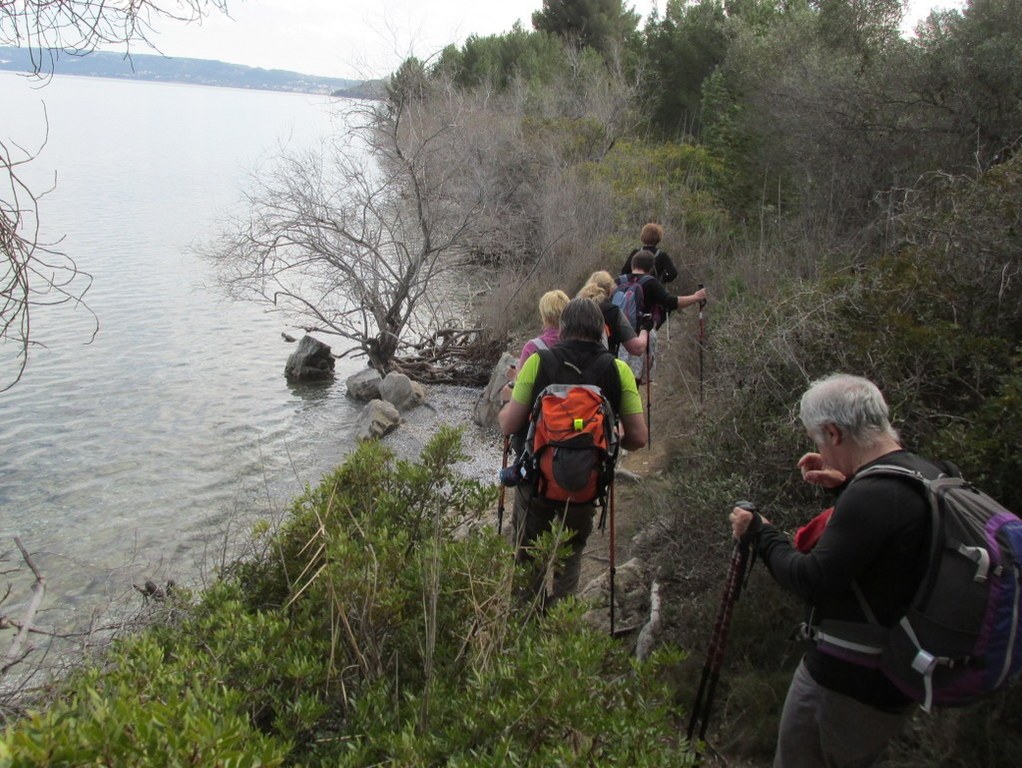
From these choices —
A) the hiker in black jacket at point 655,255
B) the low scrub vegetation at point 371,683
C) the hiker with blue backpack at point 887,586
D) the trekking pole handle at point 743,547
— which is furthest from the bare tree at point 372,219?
the hiker with blue backpack at point 887,586

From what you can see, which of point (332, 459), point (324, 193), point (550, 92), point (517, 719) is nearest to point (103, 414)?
point (332, 459)

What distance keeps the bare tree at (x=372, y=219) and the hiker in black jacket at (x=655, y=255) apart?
8.34 metres

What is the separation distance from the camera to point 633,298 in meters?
7.74

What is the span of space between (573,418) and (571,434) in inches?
3.2

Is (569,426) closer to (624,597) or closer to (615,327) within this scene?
(624,597)

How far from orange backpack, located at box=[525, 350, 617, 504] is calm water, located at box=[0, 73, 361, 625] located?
8.13 feet

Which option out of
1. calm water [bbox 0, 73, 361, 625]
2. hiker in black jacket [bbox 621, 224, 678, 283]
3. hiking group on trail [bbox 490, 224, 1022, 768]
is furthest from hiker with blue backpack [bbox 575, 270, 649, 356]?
hiking group on trail [bbox 490, 224, 1022, 768]

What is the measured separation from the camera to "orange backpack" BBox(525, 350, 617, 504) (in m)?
4.14

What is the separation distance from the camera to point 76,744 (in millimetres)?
1583

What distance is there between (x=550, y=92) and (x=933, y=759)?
27.7m

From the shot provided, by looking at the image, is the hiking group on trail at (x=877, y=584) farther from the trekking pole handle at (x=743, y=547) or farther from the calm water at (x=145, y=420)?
the calm water at (x=145, y=420)

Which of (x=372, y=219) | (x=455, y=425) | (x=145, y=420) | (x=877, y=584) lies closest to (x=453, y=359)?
(x=372, y=219)

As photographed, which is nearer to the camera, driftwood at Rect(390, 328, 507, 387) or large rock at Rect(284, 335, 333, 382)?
driftwood at Rect(390, 328, 507, 387)

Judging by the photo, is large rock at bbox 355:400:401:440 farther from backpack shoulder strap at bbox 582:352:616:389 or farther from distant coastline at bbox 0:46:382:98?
backpack shoulder strap at bbox 582:352:616:389
